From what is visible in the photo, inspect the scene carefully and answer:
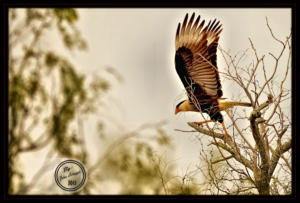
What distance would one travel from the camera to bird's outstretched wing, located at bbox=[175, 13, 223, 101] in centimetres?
273

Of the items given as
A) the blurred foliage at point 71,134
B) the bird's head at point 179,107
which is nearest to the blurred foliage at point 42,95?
the blurred foliage at point 71,134

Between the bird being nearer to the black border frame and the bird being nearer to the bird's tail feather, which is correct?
the bird's tail feather

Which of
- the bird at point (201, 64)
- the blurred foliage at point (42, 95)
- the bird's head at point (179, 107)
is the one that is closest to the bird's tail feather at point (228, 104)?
the bird at point (201, 64)

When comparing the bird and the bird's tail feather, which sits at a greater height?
the bird

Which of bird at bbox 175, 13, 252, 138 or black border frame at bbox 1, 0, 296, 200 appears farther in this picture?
bird at bbox 175, 13, 252, 138

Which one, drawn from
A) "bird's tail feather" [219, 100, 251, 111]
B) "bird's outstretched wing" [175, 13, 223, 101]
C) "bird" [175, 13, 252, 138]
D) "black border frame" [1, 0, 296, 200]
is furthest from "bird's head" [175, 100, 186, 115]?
"black border frame" [1, 0, 296, 200]

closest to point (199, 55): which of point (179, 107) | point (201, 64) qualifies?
point (201, 64)

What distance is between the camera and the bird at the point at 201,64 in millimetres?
2730

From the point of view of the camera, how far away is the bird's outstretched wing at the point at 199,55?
2.73 metres

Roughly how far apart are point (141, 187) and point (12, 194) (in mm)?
1027

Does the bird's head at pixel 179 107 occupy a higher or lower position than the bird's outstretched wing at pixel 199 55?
lower

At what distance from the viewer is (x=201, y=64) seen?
9.02 ft
